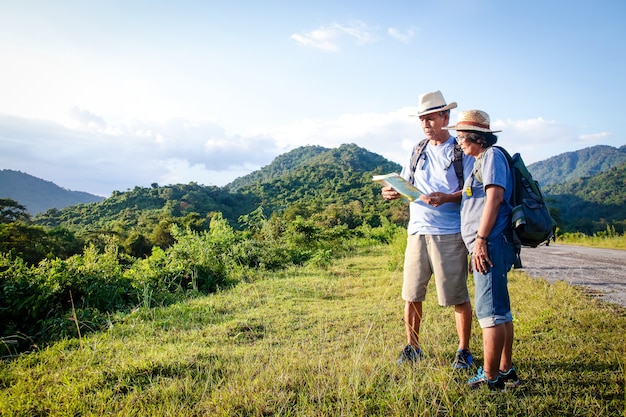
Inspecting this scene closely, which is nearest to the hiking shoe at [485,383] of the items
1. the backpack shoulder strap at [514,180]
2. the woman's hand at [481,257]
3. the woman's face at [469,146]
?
the woman's hand at [481,257]

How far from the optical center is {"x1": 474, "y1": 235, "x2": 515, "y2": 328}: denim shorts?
216 centimetres

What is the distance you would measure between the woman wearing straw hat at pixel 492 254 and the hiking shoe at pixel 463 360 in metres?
0.23

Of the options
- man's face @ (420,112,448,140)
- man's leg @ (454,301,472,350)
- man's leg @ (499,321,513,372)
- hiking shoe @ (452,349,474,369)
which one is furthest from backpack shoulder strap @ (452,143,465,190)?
hiking shoe @ (452,349,474,369)

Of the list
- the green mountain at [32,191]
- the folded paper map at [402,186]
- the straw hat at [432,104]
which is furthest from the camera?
the green mountain at [32,191]

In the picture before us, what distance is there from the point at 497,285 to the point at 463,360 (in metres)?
0.77

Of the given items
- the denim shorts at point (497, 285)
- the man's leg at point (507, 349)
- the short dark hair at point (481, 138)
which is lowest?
the man's leg at point (507, 349)

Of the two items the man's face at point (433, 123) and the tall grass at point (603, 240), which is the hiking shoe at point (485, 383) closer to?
the man's face at point (433, 123)

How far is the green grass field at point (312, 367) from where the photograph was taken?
212 centimetres

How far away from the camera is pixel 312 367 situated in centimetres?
262

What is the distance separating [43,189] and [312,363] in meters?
134

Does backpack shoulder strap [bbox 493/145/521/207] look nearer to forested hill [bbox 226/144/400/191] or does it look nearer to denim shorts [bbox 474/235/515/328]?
denim shorts [bbox 474/235/515/328]

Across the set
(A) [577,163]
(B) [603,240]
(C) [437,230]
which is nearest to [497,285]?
(C) [437,230]

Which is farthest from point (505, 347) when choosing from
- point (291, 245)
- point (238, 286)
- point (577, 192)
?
point (577, 192)

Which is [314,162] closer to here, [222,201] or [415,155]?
[222,201]
